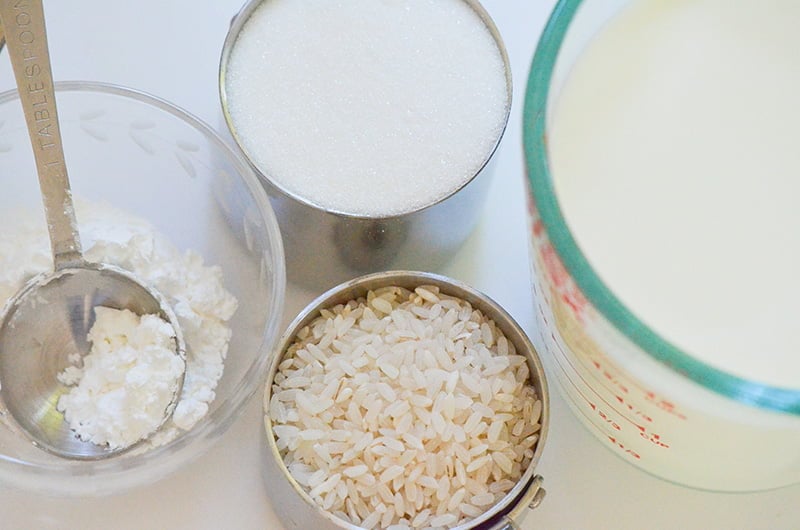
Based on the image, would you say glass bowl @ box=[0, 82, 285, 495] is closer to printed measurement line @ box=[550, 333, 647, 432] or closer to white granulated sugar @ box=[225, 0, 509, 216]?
white granulated sugar @ box=[225, 0, 509, 216]

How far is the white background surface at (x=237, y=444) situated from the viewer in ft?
3.01

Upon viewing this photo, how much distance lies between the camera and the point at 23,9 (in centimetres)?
78

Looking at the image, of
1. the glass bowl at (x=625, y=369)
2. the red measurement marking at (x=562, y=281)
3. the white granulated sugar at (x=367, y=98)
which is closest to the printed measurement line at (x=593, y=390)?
the glass bowl at (x=625, y=369)

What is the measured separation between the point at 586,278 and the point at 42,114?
458 mm

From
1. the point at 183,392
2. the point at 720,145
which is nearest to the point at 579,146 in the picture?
the point at 720,145

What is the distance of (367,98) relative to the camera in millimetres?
936

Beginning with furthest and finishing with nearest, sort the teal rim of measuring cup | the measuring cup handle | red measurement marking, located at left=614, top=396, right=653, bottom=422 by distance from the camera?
1. the measuring cup handle
2. red measurement marking, located at left=614, top=396, right=653, bottom=422
3. the teal rim of measuring cup

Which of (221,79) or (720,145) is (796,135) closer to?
(720,145)

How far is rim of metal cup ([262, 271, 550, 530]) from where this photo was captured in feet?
2.71

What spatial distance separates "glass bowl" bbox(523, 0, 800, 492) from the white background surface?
0.17 metres

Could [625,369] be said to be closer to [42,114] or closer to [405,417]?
[405,417]

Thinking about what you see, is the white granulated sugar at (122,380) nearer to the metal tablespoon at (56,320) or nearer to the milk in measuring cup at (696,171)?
the metal tablespoon at (56,320)

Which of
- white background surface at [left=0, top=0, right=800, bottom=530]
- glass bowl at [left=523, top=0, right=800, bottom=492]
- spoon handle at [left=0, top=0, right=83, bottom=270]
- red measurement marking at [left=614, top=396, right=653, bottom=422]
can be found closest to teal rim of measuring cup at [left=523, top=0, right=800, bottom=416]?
glass bowl at [left=523, top=0, right=800, bottom=492]

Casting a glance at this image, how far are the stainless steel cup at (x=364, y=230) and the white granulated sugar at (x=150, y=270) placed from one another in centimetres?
8
